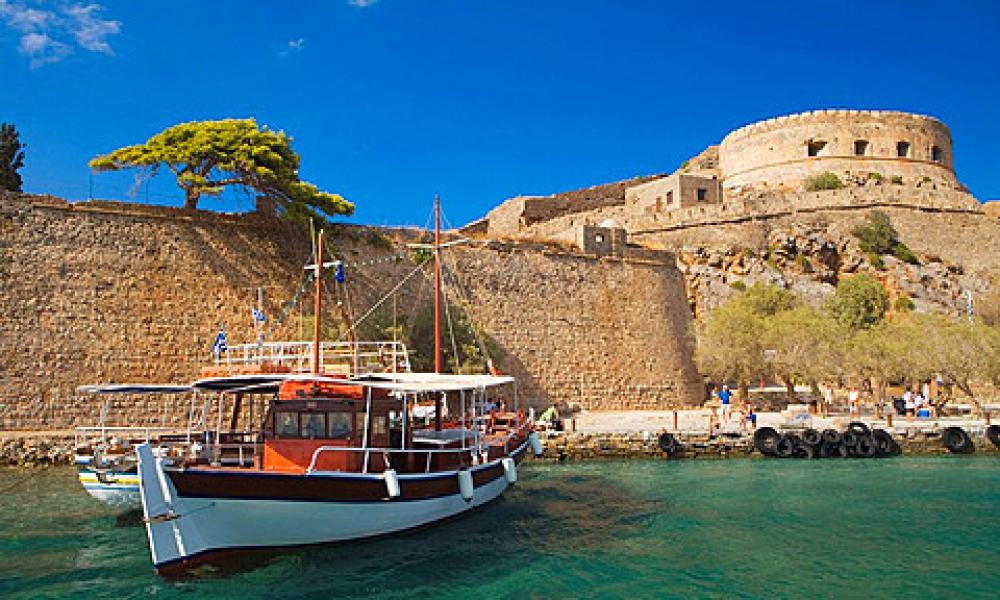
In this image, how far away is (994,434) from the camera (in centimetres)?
2091

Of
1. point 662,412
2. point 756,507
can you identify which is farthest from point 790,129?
point 756,507

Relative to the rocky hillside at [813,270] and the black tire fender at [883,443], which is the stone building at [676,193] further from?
the black tire fender at [883,443]

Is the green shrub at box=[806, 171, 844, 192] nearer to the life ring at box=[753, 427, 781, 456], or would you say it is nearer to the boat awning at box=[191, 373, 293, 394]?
the life ring at box=[753, 427, 781, 456]

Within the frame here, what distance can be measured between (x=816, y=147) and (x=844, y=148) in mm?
1498

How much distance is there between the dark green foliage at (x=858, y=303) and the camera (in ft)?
Result: 102

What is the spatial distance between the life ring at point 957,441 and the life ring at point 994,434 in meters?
0.56

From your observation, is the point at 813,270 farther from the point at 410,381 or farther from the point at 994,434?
the point at 410,381

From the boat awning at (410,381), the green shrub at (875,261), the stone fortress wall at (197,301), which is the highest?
the green shrub at (875,261)

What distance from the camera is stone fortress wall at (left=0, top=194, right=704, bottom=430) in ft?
62.8

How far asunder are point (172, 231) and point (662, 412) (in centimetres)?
1717

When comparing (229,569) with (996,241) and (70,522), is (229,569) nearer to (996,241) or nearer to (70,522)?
(70,522)

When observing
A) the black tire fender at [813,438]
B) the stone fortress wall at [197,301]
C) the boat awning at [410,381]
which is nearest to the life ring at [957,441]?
the black tire fender at [813,438]

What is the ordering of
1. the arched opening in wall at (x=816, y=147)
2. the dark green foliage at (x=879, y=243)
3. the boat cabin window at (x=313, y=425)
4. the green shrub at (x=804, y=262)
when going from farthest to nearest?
the arched opening in wall at (x=816, y=147) → the dark green foliage at (x=879, y=243) → the green shrub at (x=804, y=262) → the boat cabin window at (x=313, y=425)

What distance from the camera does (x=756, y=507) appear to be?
1377 centimetres
